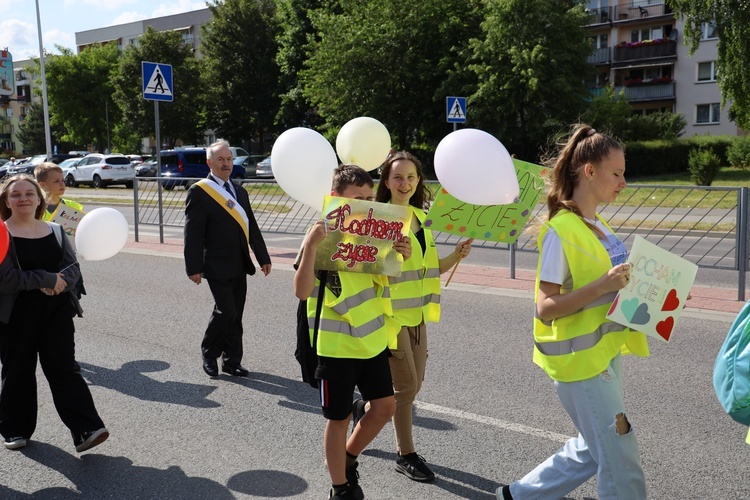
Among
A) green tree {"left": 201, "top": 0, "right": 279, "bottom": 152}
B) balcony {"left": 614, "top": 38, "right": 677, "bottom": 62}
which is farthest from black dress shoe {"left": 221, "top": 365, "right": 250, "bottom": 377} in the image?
balcony {"left": 614, "top": 38, "right": 677, "bottom": 62}

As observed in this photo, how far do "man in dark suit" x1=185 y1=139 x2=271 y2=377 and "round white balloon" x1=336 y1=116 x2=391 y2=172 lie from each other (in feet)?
7.08

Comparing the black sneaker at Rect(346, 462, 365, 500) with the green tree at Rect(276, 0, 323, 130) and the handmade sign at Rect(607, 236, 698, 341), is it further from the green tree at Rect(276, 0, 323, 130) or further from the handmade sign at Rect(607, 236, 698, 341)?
the green tree at Rect(276, 0, 323, 130)

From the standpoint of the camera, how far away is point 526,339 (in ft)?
22.7

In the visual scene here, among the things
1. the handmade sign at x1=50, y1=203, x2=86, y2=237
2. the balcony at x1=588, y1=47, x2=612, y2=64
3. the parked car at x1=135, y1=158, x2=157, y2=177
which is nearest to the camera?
the handmade sign at x1=50, y1=203, x2=86, y2=237

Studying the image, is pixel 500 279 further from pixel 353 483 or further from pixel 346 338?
pixel 346 338

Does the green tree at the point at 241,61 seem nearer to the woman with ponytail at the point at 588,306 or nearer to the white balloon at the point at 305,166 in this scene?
the white balloon at the point at 305,166

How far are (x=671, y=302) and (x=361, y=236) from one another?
4.32ft

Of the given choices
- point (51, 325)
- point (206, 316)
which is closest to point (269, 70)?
point (206, 316)

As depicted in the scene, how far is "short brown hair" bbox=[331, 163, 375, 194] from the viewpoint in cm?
343

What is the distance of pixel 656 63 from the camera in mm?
48531

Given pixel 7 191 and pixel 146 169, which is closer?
pixel 7 191

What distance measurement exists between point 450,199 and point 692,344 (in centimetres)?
379

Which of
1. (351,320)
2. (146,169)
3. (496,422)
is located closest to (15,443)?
(351,320)

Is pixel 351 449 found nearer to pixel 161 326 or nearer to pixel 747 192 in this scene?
pixel 161 326
